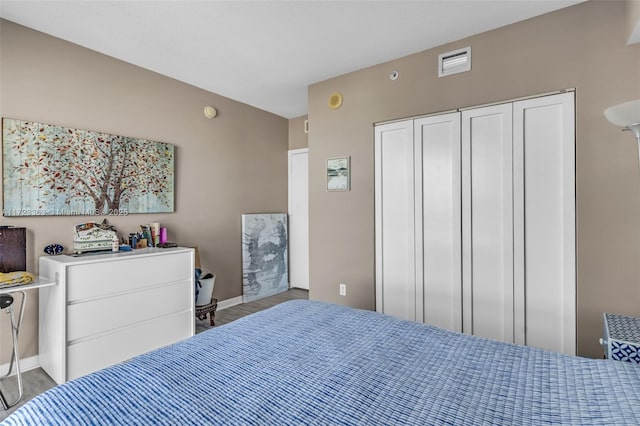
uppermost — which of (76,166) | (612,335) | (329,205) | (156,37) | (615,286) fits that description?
(156,37)

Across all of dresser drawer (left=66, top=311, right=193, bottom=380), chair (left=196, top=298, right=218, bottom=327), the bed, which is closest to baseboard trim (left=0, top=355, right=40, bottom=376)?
dresser drawer (left=66, top=311, right=193, bottom=380)

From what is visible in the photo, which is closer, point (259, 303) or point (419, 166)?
point (419, 166)

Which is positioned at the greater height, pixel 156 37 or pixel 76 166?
pixel 156 37

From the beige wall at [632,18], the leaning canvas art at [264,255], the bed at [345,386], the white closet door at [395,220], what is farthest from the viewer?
the leaning canvas art at [264,255]

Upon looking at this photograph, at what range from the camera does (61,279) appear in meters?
2.22

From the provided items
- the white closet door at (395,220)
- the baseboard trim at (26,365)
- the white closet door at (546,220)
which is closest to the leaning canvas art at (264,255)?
the white closet door at (395,220)

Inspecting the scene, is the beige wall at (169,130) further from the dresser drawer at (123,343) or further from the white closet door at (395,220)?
the white closet door at (395,220)

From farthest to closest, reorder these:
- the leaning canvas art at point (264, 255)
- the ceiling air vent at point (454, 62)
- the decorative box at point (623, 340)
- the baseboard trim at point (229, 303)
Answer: the leaning canvas art at point (264, 255) < the baseboard trim at point (229, 303) < the ceiling air vent at point (454, 62) < the decorative box at point (623, 340)

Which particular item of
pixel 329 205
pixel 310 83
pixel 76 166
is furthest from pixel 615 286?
pixel 76 166

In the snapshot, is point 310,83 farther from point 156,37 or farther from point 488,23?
point 488,23

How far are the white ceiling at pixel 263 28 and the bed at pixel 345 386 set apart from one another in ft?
7.36

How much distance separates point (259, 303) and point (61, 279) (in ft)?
7.96

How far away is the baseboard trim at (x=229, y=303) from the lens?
4054mm

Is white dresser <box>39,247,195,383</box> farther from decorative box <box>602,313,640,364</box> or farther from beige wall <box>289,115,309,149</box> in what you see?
decorative box <box>602,313,640,364</box>
